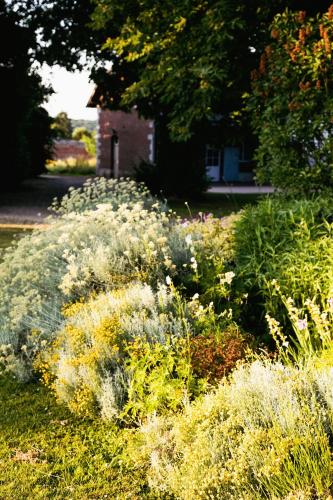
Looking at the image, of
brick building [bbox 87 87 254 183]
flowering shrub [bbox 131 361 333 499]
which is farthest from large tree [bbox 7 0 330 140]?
brick building [bbox 87 87 254 183]

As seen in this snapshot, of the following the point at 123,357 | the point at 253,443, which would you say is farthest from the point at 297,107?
the point at 253,443

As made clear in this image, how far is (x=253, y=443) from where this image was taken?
11.1 ft

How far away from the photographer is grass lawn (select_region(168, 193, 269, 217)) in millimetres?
19781

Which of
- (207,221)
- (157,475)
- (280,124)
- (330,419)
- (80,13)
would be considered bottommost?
(157,475)

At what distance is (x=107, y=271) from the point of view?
6.29 metres

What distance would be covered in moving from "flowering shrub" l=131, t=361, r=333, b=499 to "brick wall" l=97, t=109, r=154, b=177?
31030mm

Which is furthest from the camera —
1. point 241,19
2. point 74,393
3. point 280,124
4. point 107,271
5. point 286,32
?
point 241,19

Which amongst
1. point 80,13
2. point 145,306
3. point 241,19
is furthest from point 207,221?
point 80,13

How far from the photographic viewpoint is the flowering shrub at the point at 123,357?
4609 mm

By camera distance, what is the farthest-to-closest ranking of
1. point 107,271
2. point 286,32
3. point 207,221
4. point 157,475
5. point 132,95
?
point 132,95, point 286,32, point 207,221, point 107,271, point 157,475

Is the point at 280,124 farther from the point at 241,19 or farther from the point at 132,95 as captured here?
the point at 132,95

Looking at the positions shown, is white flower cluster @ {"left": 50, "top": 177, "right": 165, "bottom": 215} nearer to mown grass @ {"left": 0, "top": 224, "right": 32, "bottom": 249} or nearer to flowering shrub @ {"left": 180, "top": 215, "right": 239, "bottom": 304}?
flowering shrub @ {"left": 180, "top": 215, "right": 239, "bottom": 304}

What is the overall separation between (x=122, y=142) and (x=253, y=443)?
34.4 m

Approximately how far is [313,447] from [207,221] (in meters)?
4.55
